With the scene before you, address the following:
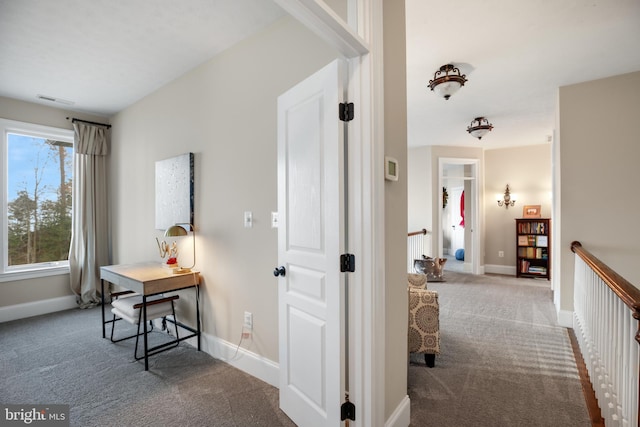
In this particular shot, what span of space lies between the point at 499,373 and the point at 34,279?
5.26 m

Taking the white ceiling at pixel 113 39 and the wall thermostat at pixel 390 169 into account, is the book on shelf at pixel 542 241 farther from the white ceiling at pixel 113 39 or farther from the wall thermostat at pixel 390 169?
the white ceiling at pixel 113 39

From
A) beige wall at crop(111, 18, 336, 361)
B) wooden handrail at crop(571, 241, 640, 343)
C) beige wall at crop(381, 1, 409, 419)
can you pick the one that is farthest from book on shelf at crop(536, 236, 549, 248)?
beige wall at crop(111, 18, 336, 361)

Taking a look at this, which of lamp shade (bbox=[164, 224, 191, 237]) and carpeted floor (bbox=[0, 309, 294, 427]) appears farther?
lamp shade (bbox=[164, 224, 191, 237])

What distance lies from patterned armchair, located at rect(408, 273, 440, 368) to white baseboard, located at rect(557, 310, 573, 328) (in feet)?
6.53

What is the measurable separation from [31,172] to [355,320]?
15.5 ft

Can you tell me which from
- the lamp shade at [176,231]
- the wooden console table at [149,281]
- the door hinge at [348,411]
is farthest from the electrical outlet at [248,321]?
the door hinge at [348,411]

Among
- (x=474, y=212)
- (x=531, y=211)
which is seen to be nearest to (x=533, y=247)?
(x=531, y=211)

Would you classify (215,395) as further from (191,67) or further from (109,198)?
(109,198)

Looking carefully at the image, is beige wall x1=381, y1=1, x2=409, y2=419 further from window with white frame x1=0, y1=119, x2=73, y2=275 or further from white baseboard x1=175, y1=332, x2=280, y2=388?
window with white frame x1=0, y1=119, x2=73, y2=275

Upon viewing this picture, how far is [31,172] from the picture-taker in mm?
3992

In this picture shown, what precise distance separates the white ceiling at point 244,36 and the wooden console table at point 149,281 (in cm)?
200

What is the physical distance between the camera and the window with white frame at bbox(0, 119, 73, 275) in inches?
149

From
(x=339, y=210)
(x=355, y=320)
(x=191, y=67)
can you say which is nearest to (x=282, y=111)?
(x=339, y=210)
